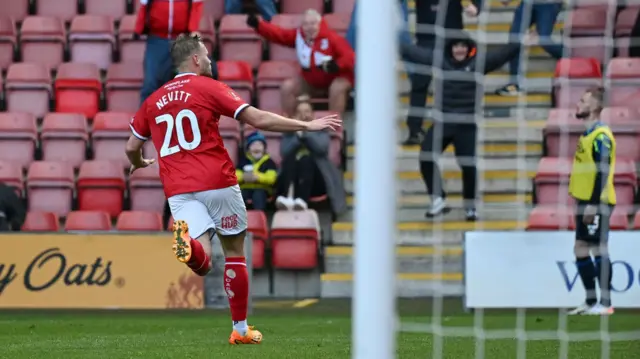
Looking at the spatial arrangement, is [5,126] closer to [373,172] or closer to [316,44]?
[316,44]

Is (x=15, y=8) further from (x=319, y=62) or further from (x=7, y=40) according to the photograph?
(x=319, y=62)

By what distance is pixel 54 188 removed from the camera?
11.8 m

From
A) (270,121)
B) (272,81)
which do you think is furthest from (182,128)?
(272,81)

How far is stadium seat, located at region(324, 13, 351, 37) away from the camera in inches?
510

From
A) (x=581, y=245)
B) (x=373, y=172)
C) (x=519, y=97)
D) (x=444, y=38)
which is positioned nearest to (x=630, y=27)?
(x=519, y=97)

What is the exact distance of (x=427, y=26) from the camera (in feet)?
37.7

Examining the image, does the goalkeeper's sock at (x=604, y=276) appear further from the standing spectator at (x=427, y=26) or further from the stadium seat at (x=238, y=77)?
the stadium seat at (x=238, y=77)

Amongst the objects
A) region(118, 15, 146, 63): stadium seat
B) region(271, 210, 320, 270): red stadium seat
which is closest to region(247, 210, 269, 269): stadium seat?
region(271, 210, 320, 270): red stadium seat

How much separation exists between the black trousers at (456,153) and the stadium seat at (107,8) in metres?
4.44

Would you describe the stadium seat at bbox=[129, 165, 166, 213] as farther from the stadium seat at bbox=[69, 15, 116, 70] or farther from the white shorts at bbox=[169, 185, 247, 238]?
the white shorts at bbox=[169, 185, 247, 238]

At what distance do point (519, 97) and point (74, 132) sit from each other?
4359 millimetres

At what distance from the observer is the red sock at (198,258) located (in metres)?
6.74

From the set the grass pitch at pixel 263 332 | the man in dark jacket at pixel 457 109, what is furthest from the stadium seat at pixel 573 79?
the grass pitch at pixel 263 332

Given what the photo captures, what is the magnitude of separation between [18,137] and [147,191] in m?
1.46
